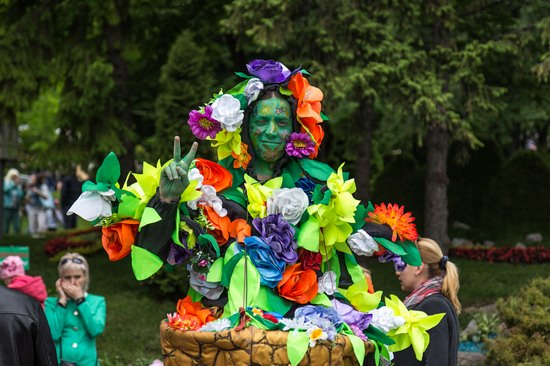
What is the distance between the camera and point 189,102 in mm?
12062

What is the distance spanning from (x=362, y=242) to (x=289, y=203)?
1.25 ft

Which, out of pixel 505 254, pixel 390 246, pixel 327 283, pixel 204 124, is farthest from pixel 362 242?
pixel 505 254

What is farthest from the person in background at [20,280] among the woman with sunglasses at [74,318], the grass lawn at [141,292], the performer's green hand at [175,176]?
the performer's green hand at [175,176]

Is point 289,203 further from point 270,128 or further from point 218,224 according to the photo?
point 270,128

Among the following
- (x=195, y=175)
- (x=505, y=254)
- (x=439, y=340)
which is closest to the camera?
(x=195, y=175)

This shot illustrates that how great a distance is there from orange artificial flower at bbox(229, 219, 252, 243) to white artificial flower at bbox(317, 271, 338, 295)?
378 millimetres

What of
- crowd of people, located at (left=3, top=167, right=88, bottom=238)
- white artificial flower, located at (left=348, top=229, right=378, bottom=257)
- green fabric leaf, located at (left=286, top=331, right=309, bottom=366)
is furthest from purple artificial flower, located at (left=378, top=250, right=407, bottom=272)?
crowd of people, located at (left=3, top=167, right=88, bottom=238)

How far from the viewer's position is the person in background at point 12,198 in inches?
789

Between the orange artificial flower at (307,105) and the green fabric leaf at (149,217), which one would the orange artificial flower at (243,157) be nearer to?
the orange artificial flower at (307,105)

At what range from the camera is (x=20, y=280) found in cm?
659

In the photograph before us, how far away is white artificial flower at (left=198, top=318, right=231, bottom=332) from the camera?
3.41 meters

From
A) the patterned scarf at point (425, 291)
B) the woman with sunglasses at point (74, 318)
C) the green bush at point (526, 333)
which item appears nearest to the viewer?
the patterned scarf at point (425, 291)

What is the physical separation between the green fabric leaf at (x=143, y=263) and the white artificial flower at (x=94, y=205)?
195 mm

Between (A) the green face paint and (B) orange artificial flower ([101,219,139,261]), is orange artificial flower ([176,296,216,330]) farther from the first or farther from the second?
(A) the green face paint
